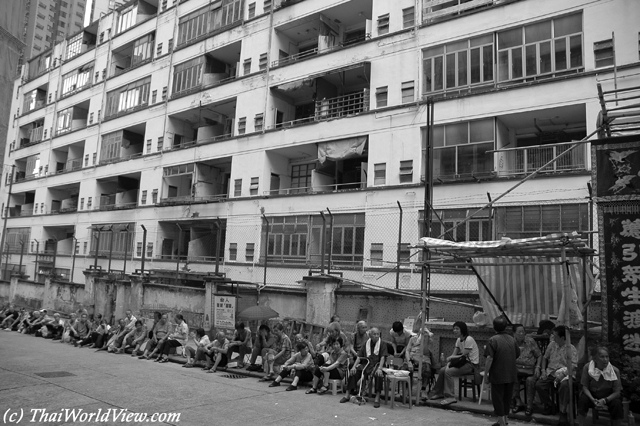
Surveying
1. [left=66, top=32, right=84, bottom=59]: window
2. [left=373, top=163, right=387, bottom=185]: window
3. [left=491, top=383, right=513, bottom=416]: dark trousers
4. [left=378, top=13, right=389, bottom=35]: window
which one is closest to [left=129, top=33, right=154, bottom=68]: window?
[left=66, top=32, right=84, bottom=59]: window

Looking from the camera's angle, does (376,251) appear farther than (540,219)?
Yes

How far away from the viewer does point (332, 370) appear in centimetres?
1092

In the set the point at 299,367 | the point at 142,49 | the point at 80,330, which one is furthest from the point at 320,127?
the point at 142,49

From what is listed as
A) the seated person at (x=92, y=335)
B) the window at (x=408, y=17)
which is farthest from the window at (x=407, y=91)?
the seated person at (x=92, y=335)

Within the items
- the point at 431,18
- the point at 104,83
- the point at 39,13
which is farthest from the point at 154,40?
the point at 39,13

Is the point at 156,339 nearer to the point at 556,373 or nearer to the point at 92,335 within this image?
the point at 92,335

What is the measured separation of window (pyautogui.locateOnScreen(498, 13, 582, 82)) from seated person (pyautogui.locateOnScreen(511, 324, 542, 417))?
13032 mm

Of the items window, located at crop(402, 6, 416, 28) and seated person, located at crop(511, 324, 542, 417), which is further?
window, located at crop(402, 6, 416, 28)

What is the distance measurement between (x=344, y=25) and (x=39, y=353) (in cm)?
2185

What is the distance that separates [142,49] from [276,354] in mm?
32382

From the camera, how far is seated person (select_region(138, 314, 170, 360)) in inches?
627

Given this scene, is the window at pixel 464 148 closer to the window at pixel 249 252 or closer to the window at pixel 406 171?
the window at pixel 406 171

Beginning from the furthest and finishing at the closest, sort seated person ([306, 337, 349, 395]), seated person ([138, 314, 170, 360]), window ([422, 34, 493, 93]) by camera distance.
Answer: window ([422, 34, 493, 93]) < seated person ([138, 314, 170, 360]) < seated person ([306, 337, 349, 395])

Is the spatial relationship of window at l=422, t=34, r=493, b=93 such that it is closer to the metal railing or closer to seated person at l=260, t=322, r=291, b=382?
the metal railing
